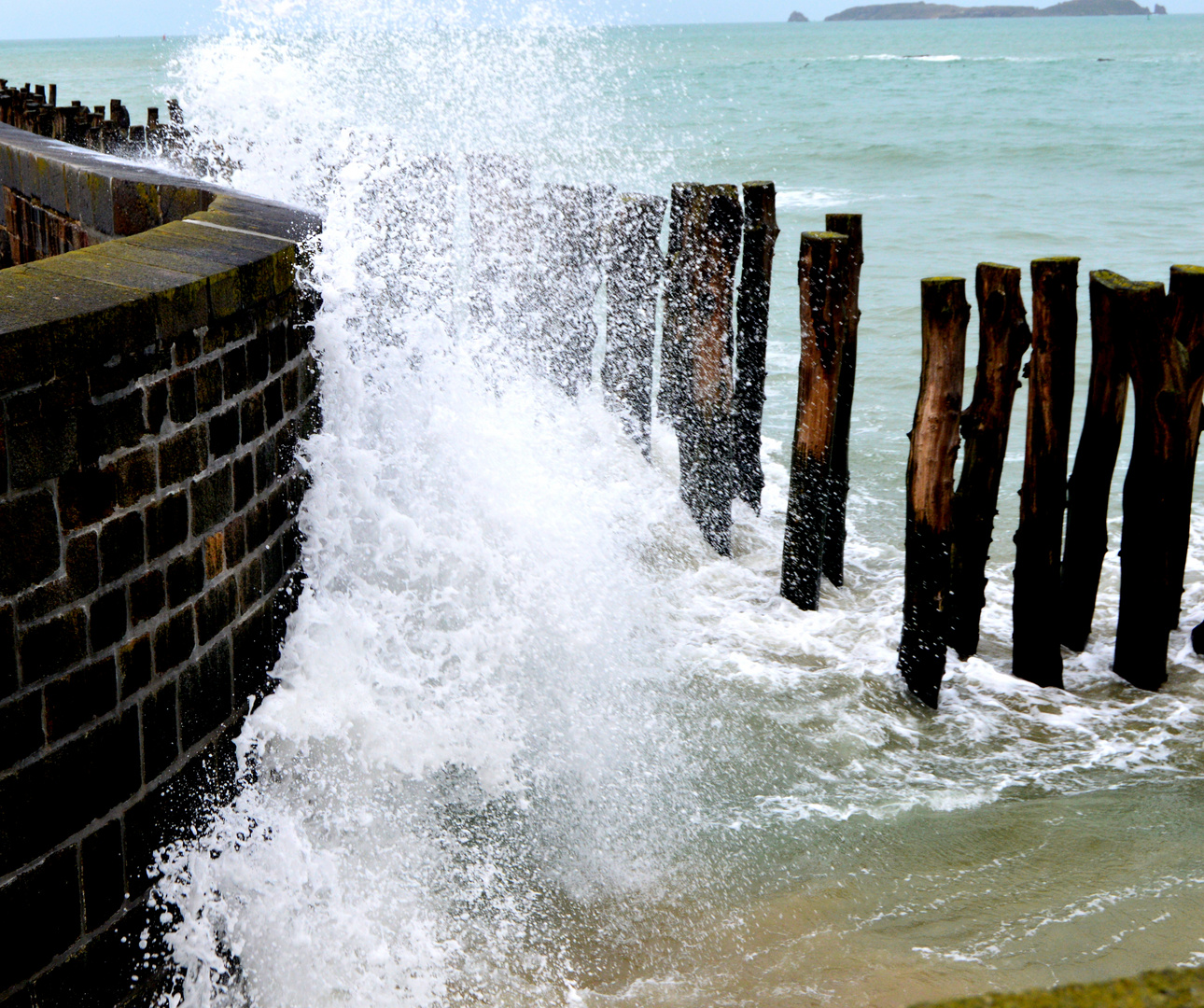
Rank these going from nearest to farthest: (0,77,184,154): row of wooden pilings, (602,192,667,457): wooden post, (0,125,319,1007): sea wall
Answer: (0,125,319,1007): sea wall
(602,192,667,457): wooden post
(0,77,184,154): row of wooden pilings

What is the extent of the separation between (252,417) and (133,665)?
85cm

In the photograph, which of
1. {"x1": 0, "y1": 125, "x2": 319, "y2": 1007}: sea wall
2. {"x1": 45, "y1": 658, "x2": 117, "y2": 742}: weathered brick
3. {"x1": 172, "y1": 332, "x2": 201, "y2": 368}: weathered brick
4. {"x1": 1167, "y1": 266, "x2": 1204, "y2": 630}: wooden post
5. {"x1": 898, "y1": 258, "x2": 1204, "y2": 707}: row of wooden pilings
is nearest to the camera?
{"x1": 0, "y1": 125, "x2": 319, "y2": 1007}: sea wall

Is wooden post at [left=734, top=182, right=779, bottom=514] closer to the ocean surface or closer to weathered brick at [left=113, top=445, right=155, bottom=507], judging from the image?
the ocean surface

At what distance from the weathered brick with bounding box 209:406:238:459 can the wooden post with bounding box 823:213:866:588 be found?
3.32 metres

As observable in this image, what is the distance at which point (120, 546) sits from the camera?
288 cm

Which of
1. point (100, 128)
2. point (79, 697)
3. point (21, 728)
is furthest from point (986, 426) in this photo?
point (100, 128)

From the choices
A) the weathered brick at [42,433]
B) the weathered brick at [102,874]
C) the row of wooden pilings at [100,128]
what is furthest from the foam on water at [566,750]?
the row of wooden pilings at [100,128]

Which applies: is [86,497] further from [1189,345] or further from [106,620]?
[1189,345]

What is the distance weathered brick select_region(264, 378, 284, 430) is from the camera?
3.61 metres

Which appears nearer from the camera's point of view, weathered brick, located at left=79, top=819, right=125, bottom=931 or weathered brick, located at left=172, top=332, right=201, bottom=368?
weathered brick, located at left=79, top=819, right=125, bottom=931

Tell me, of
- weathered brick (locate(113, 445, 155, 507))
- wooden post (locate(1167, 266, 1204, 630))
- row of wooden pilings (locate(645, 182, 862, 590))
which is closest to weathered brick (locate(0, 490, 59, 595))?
weathered brick (locate(113, 445, 155, 507))

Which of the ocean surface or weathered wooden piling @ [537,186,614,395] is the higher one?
weathered wooden piling @ [537,186,614,395]

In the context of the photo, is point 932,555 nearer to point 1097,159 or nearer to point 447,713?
point 447,713

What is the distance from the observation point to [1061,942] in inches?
144
